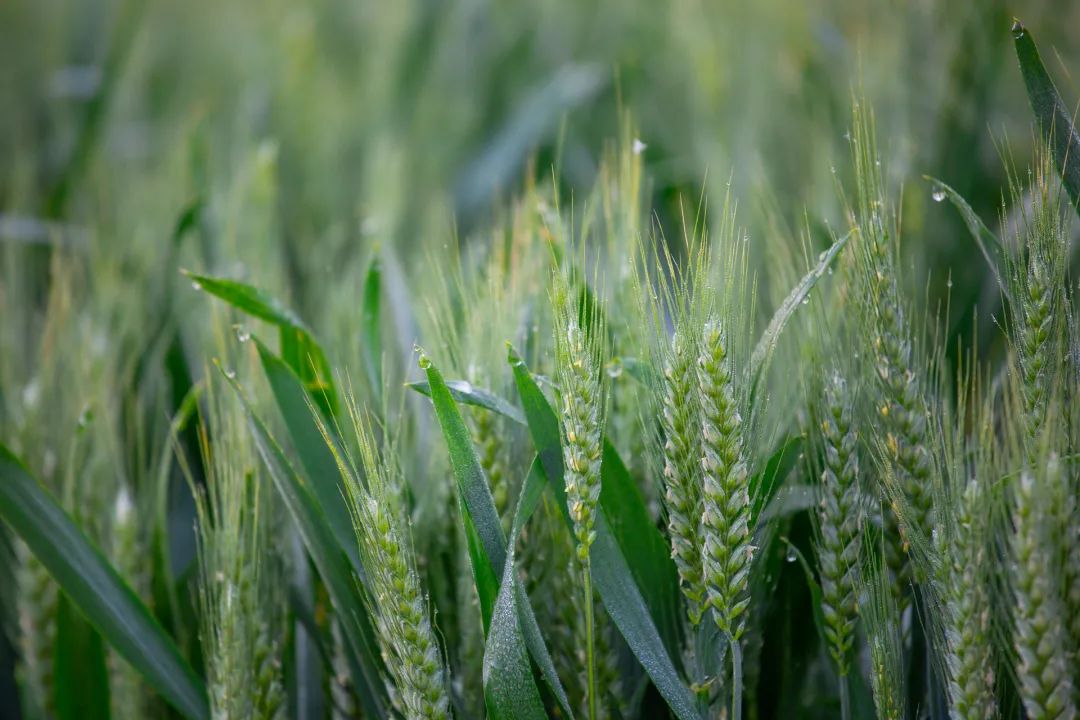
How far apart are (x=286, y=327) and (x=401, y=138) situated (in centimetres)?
83

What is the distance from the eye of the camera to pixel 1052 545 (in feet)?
1.41

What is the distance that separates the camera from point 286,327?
658mm

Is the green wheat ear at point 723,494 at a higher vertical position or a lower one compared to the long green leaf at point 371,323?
lower

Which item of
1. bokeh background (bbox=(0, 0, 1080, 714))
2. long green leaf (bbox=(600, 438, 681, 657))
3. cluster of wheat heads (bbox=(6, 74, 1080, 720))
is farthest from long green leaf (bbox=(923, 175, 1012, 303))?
long green leaf (bbox=(600, 438, 681, 657))

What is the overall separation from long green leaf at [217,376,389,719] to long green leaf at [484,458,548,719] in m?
0.11

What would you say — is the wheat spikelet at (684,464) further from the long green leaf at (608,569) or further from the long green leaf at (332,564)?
the long green leaf at (332,564)

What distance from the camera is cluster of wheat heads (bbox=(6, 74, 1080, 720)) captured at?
0.48 metres

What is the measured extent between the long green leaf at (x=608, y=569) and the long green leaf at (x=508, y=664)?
5 cm

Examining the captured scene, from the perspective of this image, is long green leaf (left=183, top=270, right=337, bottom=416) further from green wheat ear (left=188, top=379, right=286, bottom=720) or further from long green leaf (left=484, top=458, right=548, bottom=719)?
long green leaf (left=484, top=458, right=548, bottom=719)

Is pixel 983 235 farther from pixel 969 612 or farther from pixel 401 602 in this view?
pixel 401 602

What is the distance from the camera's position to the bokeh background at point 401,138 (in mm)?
896

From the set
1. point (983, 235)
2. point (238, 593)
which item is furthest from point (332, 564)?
point (983, 235)

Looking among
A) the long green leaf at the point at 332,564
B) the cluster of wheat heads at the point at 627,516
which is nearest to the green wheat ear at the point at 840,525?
the cluster of wheat heads at the point at 627,516

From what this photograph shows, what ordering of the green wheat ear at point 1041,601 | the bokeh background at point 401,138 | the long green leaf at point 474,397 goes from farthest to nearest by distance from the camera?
1. the bokeh background at point 401,138
2. the long green leaf at point 474,397
3. the green wheat ear at point 1041,601
